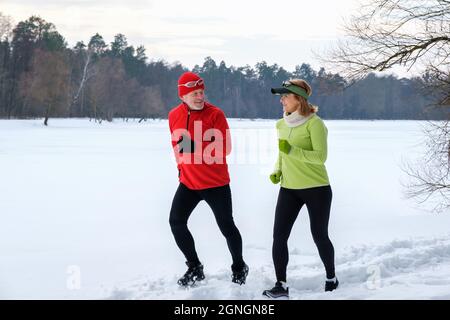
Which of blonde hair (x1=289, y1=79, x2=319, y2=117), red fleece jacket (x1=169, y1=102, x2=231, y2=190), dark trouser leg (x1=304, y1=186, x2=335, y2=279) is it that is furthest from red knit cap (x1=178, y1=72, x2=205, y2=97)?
dark trouser leg (x1=304, y1=186, x2=335, y2=279)

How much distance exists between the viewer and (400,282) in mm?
4488

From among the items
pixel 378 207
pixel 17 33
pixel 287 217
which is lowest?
pixel 378 207

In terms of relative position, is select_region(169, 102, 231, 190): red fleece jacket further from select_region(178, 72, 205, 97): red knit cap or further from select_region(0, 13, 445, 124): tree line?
select_region(0, 13, 445, 124): tree line

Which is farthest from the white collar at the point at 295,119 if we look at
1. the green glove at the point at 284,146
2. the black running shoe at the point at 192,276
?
the black running shoe at the point at 192,276

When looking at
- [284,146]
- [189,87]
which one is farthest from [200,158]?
[284,146]

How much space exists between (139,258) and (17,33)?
6376cm

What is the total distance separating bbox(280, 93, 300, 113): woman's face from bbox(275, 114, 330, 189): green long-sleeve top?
116 millimetres

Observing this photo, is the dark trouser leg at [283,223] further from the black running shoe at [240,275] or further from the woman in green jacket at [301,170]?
the black running shoe at [240,275]

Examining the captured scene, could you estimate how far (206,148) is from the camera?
13.8 feet

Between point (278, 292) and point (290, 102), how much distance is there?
54.6 inches

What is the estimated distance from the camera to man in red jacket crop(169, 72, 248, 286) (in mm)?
4195

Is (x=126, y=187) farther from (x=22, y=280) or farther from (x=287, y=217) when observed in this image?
(x=287, y=217)
